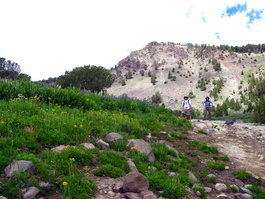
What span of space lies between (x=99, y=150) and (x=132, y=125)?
9.95 ft

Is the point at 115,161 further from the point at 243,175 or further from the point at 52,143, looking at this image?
the point at 243,175

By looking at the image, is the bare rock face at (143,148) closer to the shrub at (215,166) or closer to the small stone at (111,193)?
the shrub at (215,166)

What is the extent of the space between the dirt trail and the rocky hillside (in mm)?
27982

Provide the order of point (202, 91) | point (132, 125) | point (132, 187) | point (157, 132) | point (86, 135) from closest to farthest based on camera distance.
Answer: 1. point (132, 187)
2. point (86, 135)
3. point (132, 125)
4. point (157, 132)
5. point (202, 91)

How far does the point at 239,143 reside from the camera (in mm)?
9219

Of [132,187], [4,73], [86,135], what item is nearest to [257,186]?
[132,187]

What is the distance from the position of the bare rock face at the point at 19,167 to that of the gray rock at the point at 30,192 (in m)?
0.41

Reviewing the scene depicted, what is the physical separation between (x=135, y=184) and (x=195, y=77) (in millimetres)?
58625

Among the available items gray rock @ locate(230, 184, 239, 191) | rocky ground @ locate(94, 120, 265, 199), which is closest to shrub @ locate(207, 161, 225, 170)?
rocky ground @ locate(94, 120, 265, 199)

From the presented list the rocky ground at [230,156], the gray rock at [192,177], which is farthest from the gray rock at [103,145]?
the gray rock at [192,177]

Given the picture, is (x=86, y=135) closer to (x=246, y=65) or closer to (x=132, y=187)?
(x=132, y=187)

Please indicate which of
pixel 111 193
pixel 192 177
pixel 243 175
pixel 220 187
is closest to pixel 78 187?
pixel 111 193

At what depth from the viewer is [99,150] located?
5.04 metres

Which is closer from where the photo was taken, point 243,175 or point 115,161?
point 115,161
